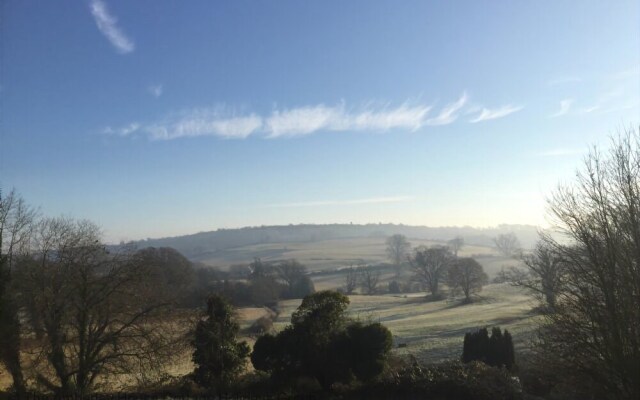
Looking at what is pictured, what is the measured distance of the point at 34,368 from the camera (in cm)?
1705

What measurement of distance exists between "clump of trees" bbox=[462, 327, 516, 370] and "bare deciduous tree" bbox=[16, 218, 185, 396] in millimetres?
14756

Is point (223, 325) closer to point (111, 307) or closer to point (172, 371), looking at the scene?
point (111, 307)

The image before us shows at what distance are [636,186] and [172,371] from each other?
23228mm

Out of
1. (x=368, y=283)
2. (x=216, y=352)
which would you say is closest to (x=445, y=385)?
(x=216, y=352)

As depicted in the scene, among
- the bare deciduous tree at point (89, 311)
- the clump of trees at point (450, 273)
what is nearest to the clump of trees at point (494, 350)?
the bare deciduous tree at point (89, 311)

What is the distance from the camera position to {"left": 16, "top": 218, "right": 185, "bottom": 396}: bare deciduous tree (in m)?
17.1

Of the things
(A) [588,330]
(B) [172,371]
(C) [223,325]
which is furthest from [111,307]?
(A) [588,330]

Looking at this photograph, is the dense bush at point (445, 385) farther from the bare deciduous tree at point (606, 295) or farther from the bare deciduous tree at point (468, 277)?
the bare deciduous tree at point (468, 277)

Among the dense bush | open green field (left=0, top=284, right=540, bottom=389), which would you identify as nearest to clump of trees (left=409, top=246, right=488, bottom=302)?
open green field (left=0, top=284, right=540, bottom=389)

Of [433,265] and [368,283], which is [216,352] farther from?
[368,283]

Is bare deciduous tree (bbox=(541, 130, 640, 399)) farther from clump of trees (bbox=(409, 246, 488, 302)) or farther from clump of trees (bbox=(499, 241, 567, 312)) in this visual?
clump of trees (bbox=(409, 246, 488, 302))

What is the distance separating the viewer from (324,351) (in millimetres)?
17547

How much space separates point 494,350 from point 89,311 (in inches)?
742

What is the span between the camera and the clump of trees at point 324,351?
56.9 feet
